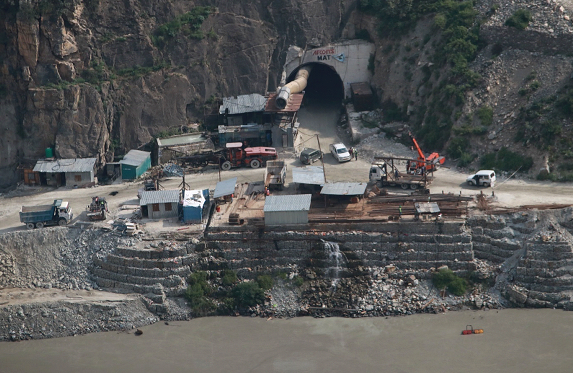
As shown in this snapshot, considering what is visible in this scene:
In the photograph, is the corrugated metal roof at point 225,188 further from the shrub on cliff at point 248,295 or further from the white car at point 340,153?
the white car at point 340,153

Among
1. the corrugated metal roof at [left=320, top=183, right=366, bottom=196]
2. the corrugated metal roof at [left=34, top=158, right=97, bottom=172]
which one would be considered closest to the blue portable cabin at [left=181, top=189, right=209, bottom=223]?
the corrugated metal roof at [left=320, top=183, right=366, bottom=196]

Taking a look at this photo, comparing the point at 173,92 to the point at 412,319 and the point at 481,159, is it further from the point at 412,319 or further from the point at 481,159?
the point at 412,319

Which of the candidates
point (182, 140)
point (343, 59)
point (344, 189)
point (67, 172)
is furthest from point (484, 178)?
point (67, 172)

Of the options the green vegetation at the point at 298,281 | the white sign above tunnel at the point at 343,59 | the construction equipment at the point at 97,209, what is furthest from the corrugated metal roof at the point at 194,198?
the white sign above tunnel at the point at 343,59

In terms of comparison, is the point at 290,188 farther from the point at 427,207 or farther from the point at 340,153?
the point at 427,207

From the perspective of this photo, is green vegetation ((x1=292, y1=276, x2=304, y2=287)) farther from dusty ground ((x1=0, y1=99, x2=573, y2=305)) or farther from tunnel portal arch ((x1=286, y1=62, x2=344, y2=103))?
tunnel portal arch ((x1=286, y1=62, x2=344, y2=103))

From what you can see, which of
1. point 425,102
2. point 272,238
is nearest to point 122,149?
point 272,238
